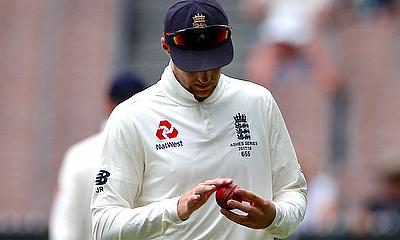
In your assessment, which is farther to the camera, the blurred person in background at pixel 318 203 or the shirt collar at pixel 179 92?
the blurred person in background at pixel 318 203

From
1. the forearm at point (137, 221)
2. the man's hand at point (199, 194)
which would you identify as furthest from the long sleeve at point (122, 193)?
the man's hand at point (199, 194)

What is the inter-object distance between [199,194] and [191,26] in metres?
0.72

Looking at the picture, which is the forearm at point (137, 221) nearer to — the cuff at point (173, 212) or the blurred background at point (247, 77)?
the cuff at point (173, 212)

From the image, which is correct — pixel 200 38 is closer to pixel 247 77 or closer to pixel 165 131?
pixel 165 131

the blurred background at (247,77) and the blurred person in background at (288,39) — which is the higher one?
the blurred person in background at (288,39)

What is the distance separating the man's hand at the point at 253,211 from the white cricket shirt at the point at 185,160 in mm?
84

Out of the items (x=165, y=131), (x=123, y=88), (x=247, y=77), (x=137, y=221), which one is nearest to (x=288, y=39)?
(x=247, y=77)

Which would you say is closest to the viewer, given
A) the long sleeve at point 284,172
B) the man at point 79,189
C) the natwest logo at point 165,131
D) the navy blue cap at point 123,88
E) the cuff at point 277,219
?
the cuff at point 277,219

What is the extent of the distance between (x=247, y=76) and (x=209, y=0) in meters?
6.31

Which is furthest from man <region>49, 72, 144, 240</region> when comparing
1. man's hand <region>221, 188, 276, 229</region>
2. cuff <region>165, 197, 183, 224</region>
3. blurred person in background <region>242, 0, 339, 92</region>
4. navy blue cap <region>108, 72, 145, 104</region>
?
blurred person in background <region>242, 0, 339, 92</region>

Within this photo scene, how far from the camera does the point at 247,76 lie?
12.1 meters

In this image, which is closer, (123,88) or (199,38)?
(199,38)

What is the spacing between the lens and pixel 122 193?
18.9ft

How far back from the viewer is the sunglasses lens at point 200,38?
571 centimetres
